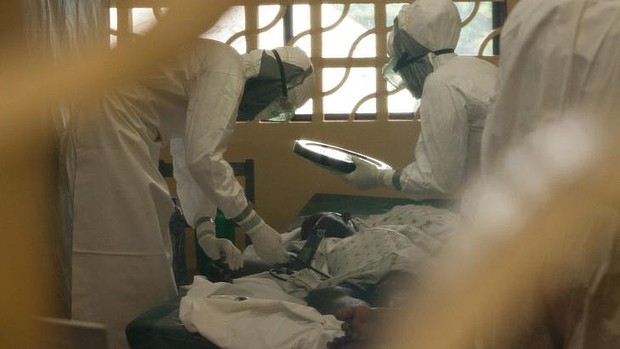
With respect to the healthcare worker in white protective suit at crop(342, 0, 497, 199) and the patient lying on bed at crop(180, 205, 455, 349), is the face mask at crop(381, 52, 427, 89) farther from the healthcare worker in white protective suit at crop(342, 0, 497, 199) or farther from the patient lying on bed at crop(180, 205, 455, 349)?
the patient lying on bed at crop(180, 205, 455, 349)

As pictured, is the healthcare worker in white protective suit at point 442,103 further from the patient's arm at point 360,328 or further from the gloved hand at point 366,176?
the patient's arm at point 360,328

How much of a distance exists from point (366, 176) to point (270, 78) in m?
0.37

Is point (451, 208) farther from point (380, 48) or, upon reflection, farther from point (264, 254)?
→ point (380, 48)

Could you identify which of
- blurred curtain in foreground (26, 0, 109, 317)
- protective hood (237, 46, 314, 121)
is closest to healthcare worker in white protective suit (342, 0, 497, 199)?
protective hood (237, 46, 314, 121)

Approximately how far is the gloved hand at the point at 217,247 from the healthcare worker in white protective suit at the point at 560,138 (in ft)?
3.90

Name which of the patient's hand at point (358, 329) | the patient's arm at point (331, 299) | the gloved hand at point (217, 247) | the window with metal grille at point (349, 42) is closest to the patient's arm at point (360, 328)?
the patient's hand at point (358, 329)

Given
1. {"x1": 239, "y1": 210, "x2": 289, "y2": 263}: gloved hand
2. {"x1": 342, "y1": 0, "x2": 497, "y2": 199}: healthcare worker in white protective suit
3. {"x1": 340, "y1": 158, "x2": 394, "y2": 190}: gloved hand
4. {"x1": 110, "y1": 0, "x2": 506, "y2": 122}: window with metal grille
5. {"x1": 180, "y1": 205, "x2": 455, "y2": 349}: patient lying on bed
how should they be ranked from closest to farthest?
{"x1": 180, "y1": 205, "x2": 455, "y2": 349}: patient lying on bed
{"x1": 342, "y1": 0, "x2": 497, "y2": 199}: healthcare worker in white protective suit
{"x1": 239, "y1": 210, "x2": 289, "y2": 263}: gloved hand
{"x1": 340, "y1": 158, "x2": 394, "y2": 190}: gloved hand
{"x1": 110, "y1": 0, "x2": 506, "y2": 122}: window with metal grille

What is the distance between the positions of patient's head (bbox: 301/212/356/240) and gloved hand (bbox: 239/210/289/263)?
0.16 m

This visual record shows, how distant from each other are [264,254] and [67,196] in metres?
0.79

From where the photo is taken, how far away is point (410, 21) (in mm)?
2135

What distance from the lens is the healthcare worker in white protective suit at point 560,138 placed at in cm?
89

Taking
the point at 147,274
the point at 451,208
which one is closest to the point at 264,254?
the point at 147,274

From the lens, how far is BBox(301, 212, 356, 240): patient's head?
2205 mm

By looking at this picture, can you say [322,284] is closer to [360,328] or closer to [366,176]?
[360,328]
